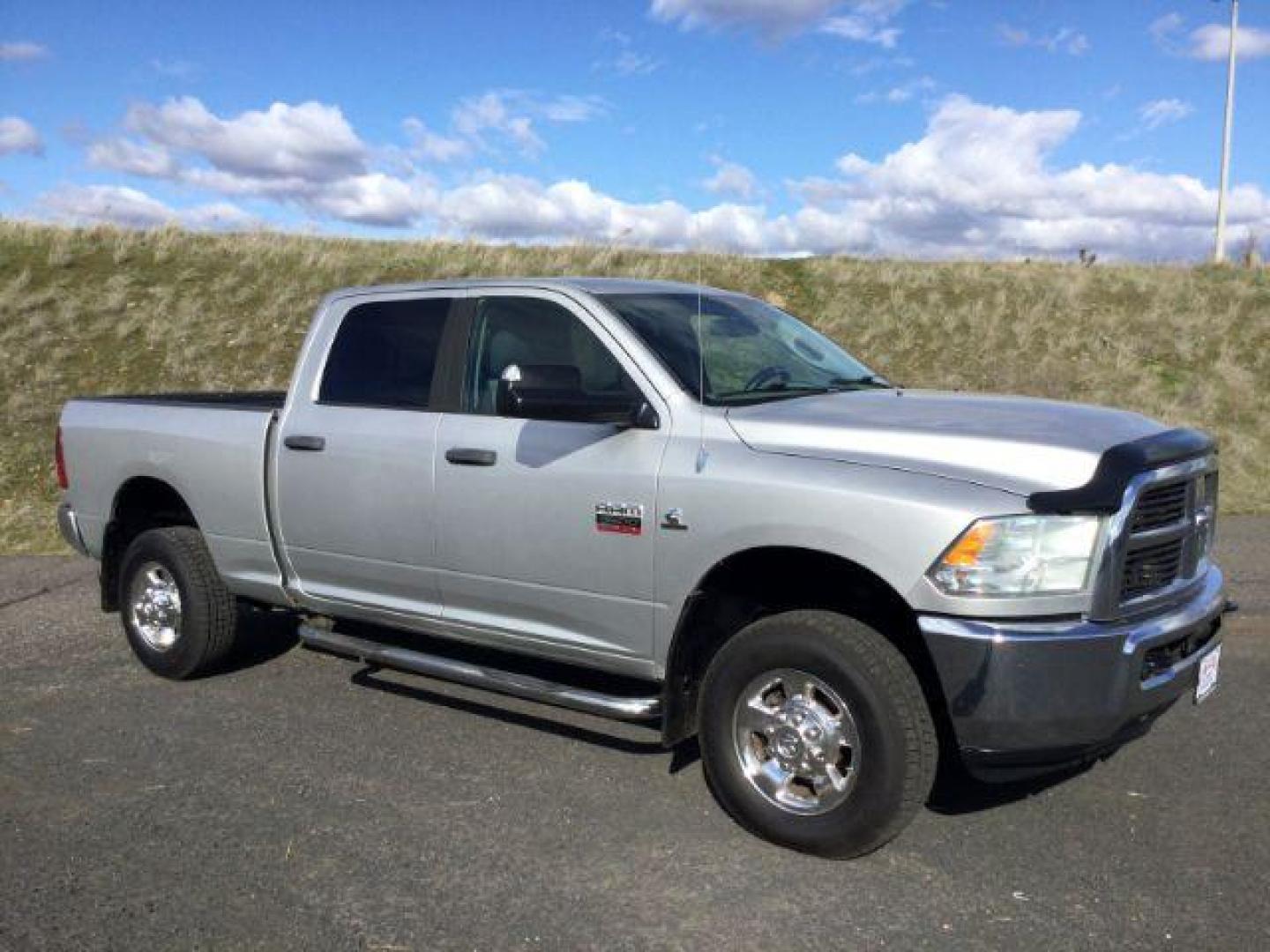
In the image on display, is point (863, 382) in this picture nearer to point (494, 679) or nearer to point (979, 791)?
point (979, 791)

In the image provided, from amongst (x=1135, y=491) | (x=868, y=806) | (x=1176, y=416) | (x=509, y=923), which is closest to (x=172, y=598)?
(x=509, y=923)

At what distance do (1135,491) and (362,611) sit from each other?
3.35 meters

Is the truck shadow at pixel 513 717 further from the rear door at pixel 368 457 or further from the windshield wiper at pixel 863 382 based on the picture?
the windshield wiper at pixel 863 382

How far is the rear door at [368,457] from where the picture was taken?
5.09 meters

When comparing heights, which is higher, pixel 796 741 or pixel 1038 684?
pixel 1038 684

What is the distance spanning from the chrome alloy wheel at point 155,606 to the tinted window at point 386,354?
1.50 meters

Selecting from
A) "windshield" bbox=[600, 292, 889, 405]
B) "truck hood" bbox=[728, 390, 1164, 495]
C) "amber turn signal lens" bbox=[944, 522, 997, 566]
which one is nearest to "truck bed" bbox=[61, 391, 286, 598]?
"windshield" bbox=[600, 292, 889, 405]

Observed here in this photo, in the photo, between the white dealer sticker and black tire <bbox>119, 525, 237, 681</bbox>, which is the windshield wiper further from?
black tire <bbox>119, 525, 237, 681</bbox>

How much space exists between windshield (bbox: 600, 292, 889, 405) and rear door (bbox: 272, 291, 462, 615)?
0.98 meters

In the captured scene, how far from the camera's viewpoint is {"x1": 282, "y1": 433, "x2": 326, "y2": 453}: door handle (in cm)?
541

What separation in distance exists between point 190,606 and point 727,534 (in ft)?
10.6

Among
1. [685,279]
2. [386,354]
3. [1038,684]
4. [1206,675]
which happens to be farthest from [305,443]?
[685,279]

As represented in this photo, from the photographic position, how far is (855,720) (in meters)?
3.81

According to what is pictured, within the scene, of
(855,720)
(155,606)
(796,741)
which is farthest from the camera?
(155,606)
